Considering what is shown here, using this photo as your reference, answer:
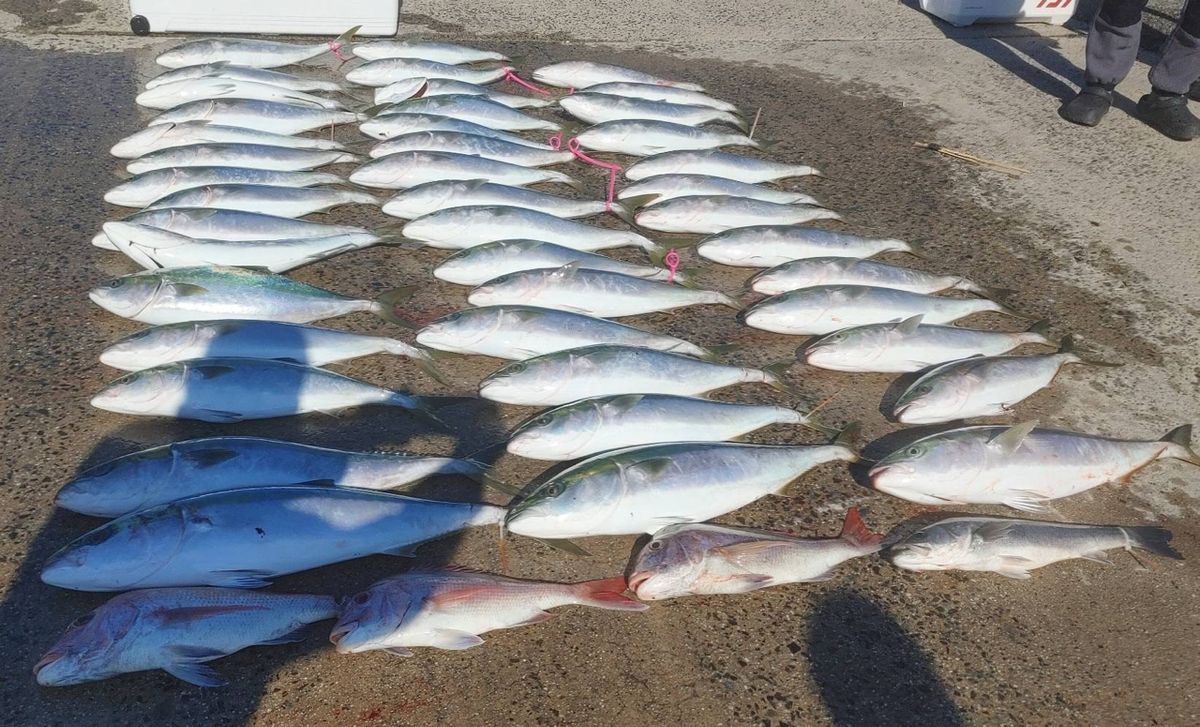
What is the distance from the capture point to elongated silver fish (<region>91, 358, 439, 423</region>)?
329 centimetres

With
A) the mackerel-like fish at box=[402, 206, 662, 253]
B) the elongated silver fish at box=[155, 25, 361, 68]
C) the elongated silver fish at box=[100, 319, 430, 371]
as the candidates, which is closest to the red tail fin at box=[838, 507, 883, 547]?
the elongated silver fish at box=[100, 319, 430, 371]

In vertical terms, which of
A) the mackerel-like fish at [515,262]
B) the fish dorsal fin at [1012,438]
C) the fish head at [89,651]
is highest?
the fish dorsal fin at [1012,438]

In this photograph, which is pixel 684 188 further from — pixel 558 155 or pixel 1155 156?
pixel 1155 156

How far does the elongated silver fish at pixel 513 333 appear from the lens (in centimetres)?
377

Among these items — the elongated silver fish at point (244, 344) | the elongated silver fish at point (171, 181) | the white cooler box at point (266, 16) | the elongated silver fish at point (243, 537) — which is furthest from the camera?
the white cooler box at point (266, 16)

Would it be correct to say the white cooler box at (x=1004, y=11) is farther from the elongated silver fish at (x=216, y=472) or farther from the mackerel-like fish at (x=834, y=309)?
the elongated silver fish at (x=216, y=472)

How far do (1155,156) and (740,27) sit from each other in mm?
4063

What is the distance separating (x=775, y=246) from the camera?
4652 mm

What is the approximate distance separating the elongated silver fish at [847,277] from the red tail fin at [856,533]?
167cm

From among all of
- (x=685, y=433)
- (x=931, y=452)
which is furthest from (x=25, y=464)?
(x=931, y=452)

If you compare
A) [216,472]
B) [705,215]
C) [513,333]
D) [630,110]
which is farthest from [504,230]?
[216,472]

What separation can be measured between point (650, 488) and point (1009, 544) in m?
1.28

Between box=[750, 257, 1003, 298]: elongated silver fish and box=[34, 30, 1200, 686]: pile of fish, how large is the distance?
0.5 inches

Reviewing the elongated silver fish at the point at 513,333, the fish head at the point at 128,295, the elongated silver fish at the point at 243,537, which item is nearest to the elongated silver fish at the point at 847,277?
the elongated silver fish at the point at 513,333
